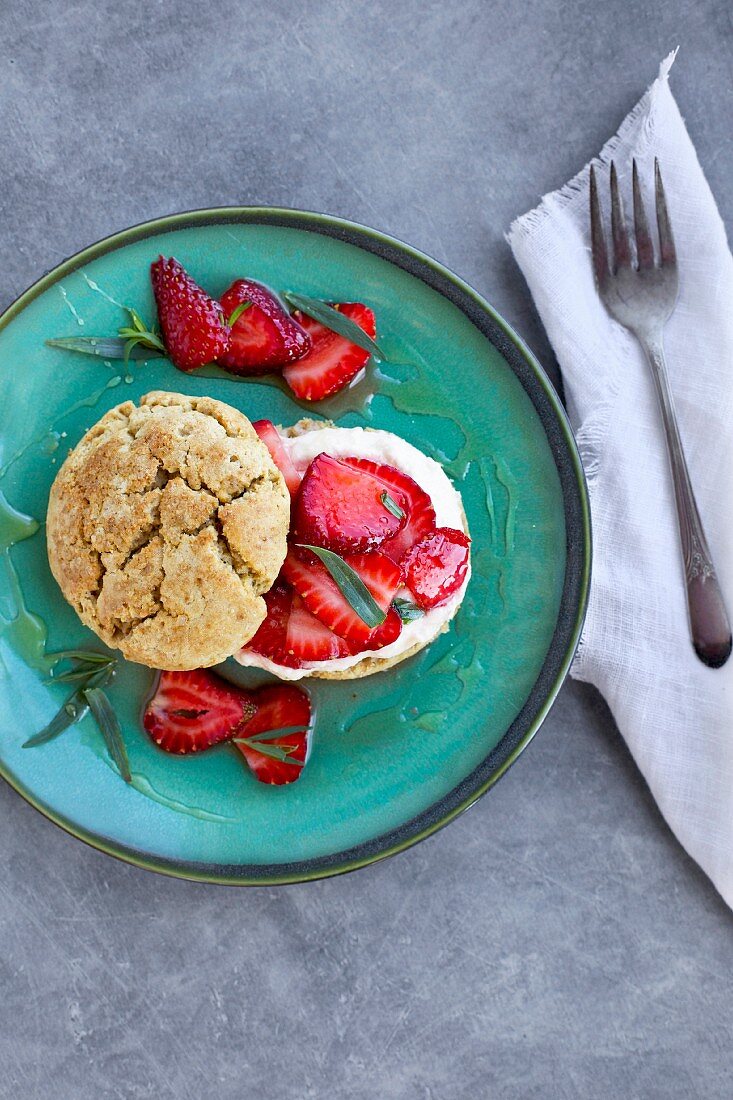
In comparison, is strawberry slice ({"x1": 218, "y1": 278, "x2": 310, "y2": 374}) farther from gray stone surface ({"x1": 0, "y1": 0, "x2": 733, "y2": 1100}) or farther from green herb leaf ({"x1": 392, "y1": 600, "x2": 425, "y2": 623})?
green herb leaf ({"x1": 392, "y1": 600, "x2": 425, "y2": 623})

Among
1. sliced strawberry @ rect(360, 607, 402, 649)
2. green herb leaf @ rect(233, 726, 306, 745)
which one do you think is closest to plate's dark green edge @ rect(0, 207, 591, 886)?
green herb leaf @ rect(233, 726, 306, 745)

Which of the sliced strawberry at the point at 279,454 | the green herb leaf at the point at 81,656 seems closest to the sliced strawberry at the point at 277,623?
the sliced strawberry at the point at 279,454

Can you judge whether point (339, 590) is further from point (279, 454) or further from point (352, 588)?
point (279, 454)

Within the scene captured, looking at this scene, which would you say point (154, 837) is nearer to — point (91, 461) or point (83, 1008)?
point (83, 1008)

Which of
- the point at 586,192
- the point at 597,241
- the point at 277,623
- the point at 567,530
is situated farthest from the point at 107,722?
the point at 586,192

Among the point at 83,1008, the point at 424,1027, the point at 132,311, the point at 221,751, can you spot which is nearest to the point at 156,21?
the point at 132,311

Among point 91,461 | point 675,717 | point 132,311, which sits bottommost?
point 675,717
